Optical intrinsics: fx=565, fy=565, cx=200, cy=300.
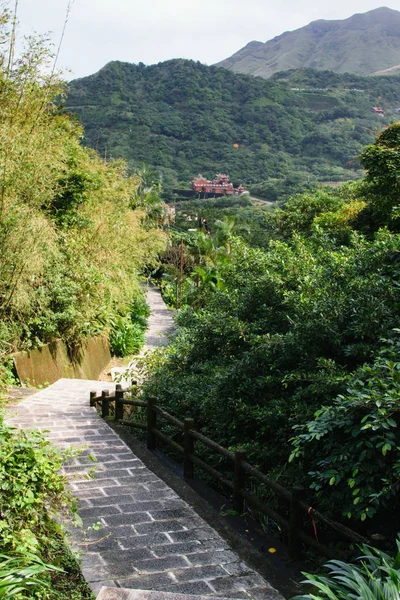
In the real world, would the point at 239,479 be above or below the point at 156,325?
above

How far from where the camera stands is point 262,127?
80.7 m

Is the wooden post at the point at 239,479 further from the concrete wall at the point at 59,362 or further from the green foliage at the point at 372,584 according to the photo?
the concrete wall at the point at 59,362

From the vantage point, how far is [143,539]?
13.0 feet

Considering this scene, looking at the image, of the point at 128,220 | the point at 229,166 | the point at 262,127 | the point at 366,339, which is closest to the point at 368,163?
the point at 128,220

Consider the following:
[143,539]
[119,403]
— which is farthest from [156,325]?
[143,539]

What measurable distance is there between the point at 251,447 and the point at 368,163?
1071 cm

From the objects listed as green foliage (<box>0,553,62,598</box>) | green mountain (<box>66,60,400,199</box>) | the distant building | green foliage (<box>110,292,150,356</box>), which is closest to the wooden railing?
green foliage (<box>0,553,62,598</box>)

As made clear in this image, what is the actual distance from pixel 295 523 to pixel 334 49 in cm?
16234

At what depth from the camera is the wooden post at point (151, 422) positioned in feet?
20.3

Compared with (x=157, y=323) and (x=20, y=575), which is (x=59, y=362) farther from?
(x=157, y=323)

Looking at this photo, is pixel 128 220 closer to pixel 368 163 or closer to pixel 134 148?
pixel 368 163

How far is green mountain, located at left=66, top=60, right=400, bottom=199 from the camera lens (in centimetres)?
6806

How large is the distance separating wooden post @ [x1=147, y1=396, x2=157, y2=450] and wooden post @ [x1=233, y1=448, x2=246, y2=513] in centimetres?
184

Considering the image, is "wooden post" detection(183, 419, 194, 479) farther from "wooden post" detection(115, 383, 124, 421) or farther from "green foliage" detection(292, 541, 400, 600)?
"green foliage" detection(292, 541, 400, 600)
